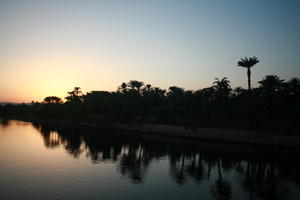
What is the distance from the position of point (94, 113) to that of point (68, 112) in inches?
549

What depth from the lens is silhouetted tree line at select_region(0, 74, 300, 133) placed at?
2131 inches

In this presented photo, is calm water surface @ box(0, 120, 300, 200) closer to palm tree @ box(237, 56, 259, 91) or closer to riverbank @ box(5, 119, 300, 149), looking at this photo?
riverbank @ box(5, 119, 300, 149)

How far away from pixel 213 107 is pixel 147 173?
158 feet

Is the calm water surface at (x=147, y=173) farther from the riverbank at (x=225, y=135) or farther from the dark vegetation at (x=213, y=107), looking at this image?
the dark vegetation at (x=213, y=107)

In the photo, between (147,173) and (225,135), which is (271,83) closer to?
(225,135)

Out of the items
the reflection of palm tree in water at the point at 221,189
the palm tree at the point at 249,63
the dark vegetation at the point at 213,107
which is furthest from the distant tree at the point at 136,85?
the reflection of palm tree in water at the point at 221,189

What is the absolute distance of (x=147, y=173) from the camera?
2992cm

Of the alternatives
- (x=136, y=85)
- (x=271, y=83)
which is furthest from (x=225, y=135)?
(x=136, y=85)

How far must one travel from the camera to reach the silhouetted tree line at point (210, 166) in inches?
986

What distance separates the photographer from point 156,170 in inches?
1241

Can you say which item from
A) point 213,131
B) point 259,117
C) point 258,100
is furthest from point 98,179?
point 258,100

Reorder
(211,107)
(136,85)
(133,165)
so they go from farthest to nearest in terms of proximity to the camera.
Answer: (136,85), (211,107), (133,165)

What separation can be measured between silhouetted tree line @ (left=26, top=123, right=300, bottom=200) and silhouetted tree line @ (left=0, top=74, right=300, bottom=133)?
14457 mm

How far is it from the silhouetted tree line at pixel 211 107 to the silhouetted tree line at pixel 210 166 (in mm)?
14457
